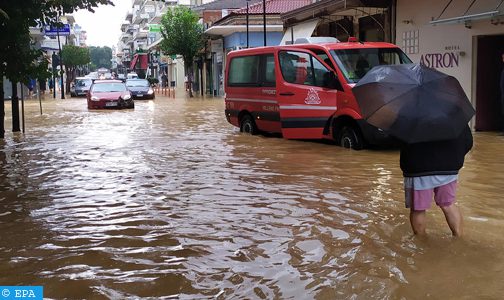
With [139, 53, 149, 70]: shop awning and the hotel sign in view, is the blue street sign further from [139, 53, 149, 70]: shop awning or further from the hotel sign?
[139, 53, 149, 70]: shop awning

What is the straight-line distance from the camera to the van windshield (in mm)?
11109

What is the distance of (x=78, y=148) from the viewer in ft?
41.9

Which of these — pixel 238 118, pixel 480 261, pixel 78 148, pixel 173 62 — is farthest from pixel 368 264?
pixel 173 62

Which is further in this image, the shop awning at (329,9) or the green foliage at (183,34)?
the green foliage at (183,34)

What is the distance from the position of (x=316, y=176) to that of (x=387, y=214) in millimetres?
2469

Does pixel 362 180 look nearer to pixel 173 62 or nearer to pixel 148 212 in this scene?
pixel 148 212

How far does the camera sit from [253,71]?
13.8 m

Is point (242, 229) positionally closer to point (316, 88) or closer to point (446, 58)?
point (316, 88)

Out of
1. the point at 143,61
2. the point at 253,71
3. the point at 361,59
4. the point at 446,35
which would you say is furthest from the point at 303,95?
the point at 143,61

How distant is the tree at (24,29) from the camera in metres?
9.94

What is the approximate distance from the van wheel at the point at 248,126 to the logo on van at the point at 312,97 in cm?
283

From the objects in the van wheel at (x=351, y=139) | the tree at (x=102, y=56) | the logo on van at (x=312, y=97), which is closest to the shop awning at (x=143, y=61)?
the logo on van at (x=312, y=97)

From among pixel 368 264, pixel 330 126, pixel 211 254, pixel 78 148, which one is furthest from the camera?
pixel 78 148

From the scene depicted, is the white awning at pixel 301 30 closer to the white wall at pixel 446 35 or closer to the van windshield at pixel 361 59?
the white wall at pixel 446 35
